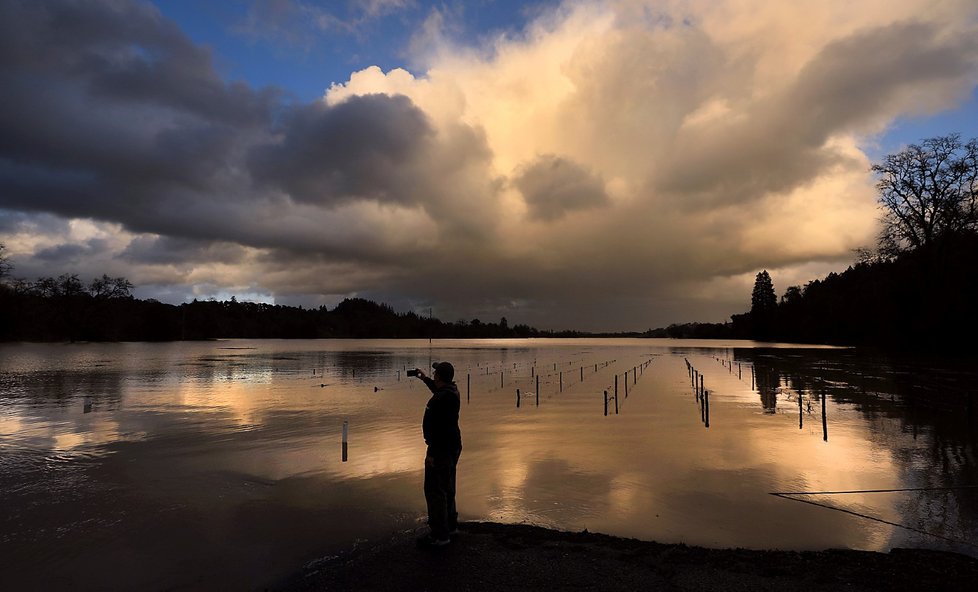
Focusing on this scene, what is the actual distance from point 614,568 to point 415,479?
777cm

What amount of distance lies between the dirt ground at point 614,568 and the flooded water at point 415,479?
1.37m

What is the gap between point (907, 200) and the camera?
54906mm

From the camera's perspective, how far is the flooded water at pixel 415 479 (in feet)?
31.7

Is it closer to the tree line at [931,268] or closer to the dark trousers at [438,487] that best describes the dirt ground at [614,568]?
the dark trousers at [438,487]

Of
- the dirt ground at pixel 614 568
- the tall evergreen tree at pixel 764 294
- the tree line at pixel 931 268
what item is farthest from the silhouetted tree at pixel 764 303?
the dirt ground at pixel 614 568

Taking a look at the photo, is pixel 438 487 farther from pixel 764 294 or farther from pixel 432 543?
pixel 764 294

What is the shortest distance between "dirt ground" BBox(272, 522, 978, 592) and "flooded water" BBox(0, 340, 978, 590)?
137 cm

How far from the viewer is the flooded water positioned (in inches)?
380

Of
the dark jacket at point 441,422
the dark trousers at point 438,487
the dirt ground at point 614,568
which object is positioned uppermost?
the dark jacket at point 441,422

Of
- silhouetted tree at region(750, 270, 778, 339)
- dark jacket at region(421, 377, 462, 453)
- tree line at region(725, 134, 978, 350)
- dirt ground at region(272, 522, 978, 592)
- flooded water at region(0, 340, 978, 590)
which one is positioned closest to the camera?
dirt ground at region(272, 522, 978, 592)

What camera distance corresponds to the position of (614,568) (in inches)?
302

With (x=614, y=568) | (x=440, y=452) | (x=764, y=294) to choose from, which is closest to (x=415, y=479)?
(x=440, y=452)

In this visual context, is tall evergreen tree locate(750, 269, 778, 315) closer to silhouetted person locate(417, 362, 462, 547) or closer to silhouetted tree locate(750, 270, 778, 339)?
silhouetted tree locate(750, 270, 778, 339)

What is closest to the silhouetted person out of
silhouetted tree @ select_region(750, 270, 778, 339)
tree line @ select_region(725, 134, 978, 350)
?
tree line @ select_region(725, 134, 978, 350)
